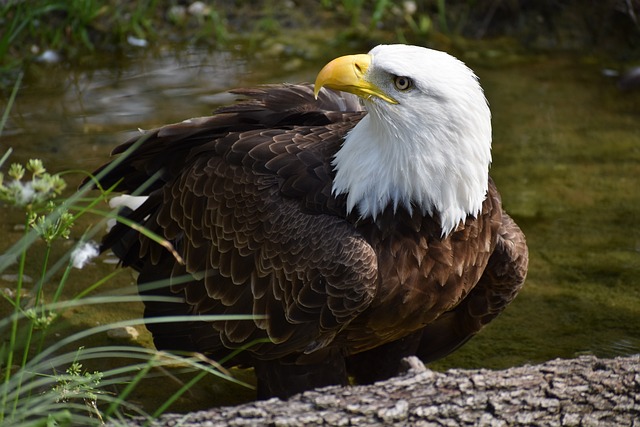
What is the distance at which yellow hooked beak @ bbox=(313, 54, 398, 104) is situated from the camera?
3.41 meters

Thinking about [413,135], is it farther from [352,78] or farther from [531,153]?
[531,153]

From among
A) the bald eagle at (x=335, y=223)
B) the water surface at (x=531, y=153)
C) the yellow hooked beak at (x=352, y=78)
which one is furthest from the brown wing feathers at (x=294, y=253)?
the water surface at (x=531, y=153)

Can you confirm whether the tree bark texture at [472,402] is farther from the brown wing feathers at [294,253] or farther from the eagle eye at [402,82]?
the eagle eye at [402,82]

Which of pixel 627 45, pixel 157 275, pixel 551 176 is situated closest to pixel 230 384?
pixel 157 275

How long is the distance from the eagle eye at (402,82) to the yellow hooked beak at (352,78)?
0.05 meters

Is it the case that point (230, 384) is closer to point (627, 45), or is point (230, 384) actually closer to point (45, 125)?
point (45, 125)

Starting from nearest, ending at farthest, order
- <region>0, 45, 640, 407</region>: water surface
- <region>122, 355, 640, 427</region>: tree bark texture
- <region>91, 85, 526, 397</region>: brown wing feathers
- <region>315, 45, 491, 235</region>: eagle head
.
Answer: <region>122, 355, 640, 427</region>: tree bark texture
<region>315, 45, 491, 235</region>: eagle head
<region>91, 85, 526, 397</region>: brown wing feathers
<region>0, 45, 640, 407</region>: water surface

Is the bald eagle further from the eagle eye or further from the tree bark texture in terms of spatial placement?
the tree bark texture

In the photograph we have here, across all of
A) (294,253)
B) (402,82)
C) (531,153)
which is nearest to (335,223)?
(294,253)

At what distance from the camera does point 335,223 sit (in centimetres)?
352

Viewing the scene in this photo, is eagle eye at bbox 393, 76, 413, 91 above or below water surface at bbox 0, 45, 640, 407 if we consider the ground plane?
above

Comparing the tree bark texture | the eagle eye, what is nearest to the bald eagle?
the eagle eye

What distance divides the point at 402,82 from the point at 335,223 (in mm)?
524

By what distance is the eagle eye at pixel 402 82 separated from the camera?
339 centimetres
